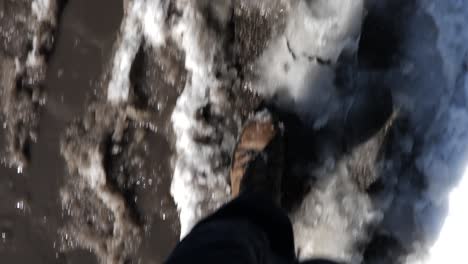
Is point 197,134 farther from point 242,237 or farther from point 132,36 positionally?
point 242,237

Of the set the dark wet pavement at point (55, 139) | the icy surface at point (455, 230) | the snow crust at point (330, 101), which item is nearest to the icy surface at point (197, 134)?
the snow crust at point (330, 101)

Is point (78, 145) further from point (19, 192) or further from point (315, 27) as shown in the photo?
point (315, 27)

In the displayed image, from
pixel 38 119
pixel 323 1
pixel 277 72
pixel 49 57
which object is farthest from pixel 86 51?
pixel 323 1

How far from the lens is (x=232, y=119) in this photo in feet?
4.58

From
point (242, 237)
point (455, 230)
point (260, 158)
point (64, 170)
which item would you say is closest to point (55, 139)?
point (64, 170)

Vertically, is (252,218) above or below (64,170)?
above

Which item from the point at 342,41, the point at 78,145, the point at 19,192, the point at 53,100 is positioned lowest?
the point at 19,192

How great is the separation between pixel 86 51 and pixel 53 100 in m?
0.15

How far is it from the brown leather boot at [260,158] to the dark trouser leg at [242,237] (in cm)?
10

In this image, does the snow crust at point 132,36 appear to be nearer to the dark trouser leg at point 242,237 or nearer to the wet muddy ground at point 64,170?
the wet muddy ground at point 64,170

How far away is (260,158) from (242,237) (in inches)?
12.5

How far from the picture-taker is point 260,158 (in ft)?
4.34

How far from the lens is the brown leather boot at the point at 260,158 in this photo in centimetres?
131

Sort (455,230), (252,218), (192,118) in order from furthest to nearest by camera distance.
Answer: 1. (192,118)
2. (455,230)
3. (252,218)
